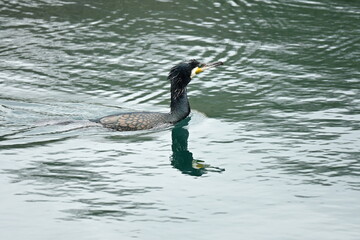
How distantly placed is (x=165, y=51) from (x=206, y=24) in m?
2.05

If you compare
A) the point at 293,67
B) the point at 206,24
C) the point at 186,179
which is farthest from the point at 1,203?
the point at 206,24

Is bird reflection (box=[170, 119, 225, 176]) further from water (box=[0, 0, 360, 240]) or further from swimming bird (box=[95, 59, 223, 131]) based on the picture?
swimming bird (box=[95, 59, 223, 131])

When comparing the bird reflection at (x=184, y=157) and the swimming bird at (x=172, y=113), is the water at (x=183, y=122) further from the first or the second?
the swimming bird at (x=172, y=113)

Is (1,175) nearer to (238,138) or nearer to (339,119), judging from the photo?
(238,138)

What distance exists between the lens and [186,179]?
1080 cm

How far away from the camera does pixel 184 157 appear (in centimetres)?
1176

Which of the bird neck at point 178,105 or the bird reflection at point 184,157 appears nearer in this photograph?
the bird reflection at point 184,157

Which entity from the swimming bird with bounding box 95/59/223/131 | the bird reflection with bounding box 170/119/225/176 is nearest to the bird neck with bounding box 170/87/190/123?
the swimming bird with bounding box 95/59/223/131

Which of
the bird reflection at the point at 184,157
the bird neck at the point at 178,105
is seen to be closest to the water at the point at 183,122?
the bird reflection at the point at 184,157

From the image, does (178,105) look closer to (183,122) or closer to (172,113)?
(172,113)

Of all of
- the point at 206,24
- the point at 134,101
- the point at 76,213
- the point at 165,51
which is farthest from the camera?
the point at 206,24

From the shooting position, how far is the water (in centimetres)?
952

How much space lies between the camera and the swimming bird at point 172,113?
12797 millimetres

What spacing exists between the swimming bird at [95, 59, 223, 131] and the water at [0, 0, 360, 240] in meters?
0.18
